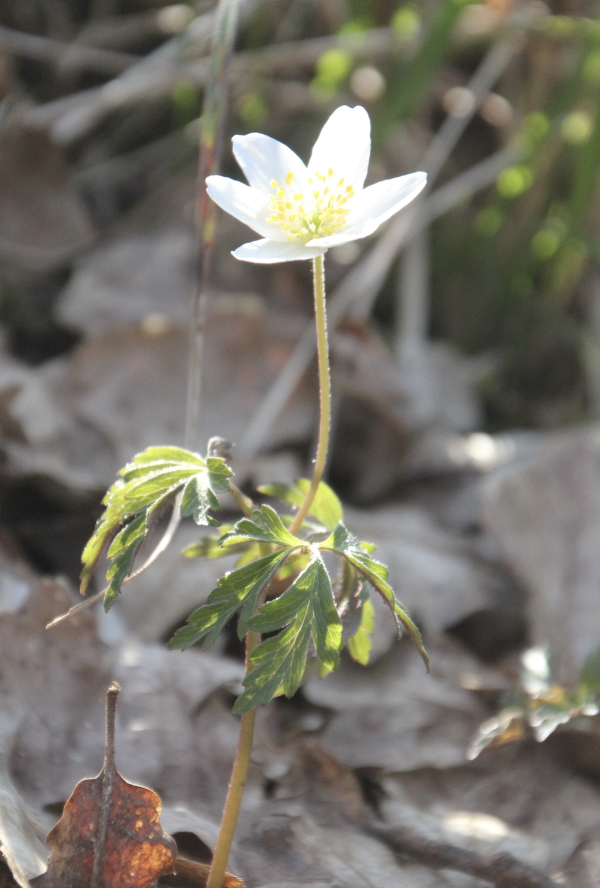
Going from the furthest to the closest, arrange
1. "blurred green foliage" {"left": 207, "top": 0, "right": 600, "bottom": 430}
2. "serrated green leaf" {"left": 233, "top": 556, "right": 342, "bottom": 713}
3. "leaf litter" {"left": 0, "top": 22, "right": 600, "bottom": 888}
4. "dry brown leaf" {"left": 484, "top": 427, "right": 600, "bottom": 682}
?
"blurred green foliage" {"left": 207, "top": 0, "right": 600, "bottom": 430}
"dry brown leaf" {"left": 484, "top": 427, "right": 600, "bottom": 682}
"leaf litter" {"left": 0, "top": 22, "right": 600, "bottom": 888}
"serrated green leaf" {"left": 233, "top": 556, "right": 342, "bottom": 713}

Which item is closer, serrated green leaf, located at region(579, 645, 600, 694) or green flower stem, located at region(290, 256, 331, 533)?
green flower stem, located at region(290, 256, 331, 533)

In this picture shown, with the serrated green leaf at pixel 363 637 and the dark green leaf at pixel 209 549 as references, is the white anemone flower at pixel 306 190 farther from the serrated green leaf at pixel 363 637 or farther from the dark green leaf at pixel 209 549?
the serrated green leaf at pixel 363 637

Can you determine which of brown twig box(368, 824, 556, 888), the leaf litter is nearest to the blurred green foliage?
the leaf litter

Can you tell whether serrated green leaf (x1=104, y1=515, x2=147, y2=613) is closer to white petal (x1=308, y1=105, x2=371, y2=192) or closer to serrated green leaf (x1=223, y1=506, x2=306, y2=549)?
serrated green leaf (x1=223, y1=506, x2=306, y2=549)

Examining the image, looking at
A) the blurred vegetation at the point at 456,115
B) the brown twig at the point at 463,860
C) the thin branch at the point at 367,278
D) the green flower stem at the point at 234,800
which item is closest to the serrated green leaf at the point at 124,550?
the green flower stem at the point at 234,800

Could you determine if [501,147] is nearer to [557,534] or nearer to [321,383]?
[557,534]

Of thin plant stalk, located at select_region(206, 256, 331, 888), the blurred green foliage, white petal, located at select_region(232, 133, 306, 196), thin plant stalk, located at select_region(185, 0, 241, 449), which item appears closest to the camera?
thin plant stalk, located at select_region(206, 256, 331, 888)
